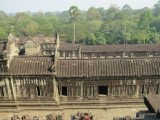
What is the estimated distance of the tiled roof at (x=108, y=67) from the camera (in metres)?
19.3

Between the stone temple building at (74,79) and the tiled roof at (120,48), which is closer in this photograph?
the stone temple building at (74,79)

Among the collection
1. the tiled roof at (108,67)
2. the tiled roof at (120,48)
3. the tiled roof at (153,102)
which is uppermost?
the tiled roof at (120,48)

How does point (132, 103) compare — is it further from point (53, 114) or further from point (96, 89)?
point (53, 114)

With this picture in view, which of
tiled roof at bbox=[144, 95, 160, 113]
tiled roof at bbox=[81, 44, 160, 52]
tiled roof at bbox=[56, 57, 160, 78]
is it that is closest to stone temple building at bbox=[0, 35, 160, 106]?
tiled roof at bbox=[56, 57, 160, 78]

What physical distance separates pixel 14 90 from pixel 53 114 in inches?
185

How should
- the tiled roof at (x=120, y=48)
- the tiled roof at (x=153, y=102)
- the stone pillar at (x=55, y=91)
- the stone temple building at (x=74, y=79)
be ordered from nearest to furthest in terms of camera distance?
the tiled roof at (x=153, y=102)
the stone temple building at (x=74, y=79)
the stone pillar at (x=55, y=91)
the tiled roof at (x=120, y=48)

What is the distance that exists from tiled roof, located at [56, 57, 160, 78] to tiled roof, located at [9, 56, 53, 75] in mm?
1109

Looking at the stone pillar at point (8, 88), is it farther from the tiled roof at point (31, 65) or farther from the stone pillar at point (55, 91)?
the stone pillar at point (55, 91)

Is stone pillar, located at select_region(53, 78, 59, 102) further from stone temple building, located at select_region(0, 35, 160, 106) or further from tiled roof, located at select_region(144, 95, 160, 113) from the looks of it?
tiled roof, located at select_region(144, 95, 160, 113)

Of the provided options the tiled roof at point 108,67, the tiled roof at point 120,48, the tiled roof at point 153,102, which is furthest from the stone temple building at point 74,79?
the tiled roof at point 120,48

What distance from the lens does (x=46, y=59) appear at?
20.3m

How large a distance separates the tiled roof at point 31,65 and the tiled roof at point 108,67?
111cm

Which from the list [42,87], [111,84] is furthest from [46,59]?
[111,84]

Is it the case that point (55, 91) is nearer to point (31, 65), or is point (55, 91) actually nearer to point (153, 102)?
point (31, 65)
